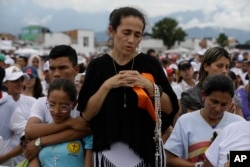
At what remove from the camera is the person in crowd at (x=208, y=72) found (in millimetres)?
3633

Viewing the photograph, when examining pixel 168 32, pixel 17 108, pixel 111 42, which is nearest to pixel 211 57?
pixel 111 42

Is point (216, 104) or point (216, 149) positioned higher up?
point (216, 104)

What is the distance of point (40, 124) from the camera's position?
2979 millimetres

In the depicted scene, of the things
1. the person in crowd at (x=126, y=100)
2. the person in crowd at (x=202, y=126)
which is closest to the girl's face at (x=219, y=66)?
the person in crowd at (x=202, y=126)

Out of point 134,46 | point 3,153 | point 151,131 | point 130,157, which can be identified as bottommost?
point 3,153

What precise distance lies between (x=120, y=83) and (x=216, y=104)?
823 mm

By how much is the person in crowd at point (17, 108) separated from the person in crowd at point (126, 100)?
1.43 metres

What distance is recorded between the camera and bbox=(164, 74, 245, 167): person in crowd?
2963 millimetres

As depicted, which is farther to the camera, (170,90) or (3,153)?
(3,153)

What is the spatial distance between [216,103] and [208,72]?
2.95 ft

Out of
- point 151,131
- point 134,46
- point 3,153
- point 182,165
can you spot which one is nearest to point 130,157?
point 151,131

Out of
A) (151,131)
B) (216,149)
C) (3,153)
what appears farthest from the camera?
(3,153)

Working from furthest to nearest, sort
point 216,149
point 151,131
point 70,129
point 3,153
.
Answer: point 3,153, point 70,129, point 151,131, point 216,149

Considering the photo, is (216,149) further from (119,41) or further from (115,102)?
(119,41)
